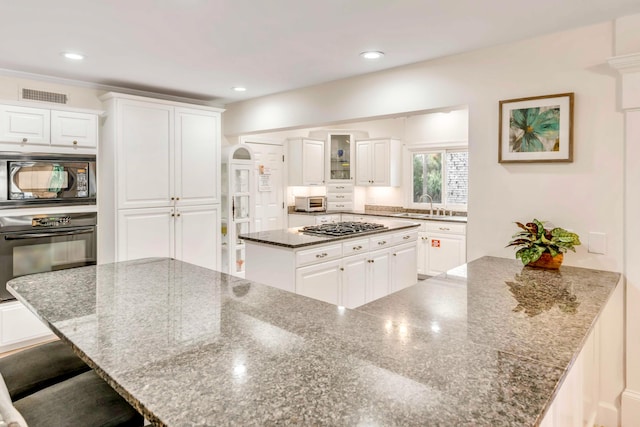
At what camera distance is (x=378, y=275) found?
3.93 m

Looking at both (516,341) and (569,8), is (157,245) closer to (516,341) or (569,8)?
(516,341)

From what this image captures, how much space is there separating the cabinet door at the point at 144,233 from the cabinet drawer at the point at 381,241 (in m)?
2.03

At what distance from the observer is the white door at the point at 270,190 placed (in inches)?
230

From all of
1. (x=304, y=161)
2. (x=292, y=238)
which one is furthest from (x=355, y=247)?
(x=304, y=161)

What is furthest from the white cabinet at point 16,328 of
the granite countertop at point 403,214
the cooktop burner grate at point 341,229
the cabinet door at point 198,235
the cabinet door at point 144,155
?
the granite countertop at point 403,214

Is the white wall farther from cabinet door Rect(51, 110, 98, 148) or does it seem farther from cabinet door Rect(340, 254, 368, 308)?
cabinet door Rect(51, 110, 98, 148)

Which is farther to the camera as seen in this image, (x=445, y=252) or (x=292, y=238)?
(x=445, y=252)

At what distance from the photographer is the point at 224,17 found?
2279mm

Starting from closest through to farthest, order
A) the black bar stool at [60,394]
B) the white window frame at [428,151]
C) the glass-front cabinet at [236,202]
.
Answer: the black bar stool at [60,394]
the glass-front cabinet at [236,202]
the white window frame at [428,151]

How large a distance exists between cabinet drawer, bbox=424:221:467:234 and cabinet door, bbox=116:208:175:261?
3.35m

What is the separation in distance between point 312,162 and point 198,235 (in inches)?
97.4

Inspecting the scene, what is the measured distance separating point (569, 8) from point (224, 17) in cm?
188

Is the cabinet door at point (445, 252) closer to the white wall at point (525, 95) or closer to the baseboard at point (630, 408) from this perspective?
the white wall at point (525, 95)

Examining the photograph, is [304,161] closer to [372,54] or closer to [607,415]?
[372,54]
